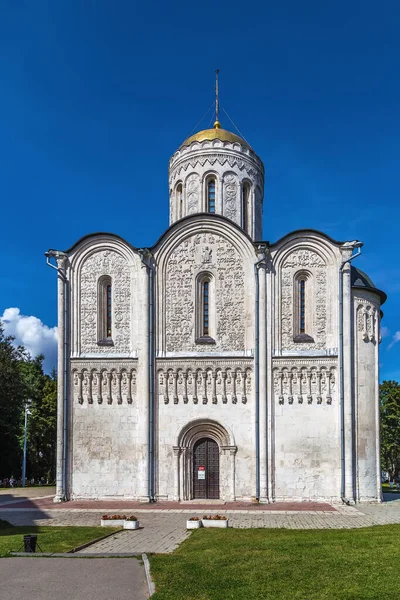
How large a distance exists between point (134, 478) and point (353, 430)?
28.0 ft

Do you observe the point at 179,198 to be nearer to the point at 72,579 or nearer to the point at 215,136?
the point at 215,136

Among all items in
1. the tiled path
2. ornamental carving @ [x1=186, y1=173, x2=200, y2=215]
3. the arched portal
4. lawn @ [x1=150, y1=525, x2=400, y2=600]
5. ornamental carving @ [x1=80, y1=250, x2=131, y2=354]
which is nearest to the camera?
lawn @ [x1=150, y1=525, x2=400, y2=600]

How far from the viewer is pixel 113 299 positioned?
22.5 meters

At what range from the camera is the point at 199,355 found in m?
21.5

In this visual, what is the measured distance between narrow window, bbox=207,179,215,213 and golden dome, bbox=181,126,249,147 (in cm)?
209

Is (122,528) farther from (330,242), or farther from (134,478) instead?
(330,242)

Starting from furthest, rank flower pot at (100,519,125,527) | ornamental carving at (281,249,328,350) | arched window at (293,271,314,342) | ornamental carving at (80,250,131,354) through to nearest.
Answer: ornamental carving at (80,250,131,354) < arched window at (293,271,314,342) < ornamental carving at (281,249,328,350) < flower pot at (100,519,125,527)

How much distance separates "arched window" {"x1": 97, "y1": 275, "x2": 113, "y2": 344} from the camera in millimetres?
22375

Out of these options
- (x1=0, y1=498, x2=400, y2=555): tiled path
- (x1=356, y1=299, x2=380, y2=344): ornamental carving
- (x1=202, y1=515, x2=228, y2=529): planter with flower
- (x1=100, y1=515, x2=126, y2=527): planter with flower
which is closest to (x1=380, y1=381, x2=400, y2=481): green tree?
(x1=0, y1=498, x2=400, y2=555): tiled path

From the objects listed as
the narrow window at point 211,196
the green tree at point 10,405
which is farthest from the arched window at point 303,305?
the green tree at point 10,405

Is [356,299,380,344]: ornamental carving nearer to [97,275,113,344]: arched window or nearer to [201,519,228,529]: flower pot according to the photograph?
[201,519,228,529]: flower pot

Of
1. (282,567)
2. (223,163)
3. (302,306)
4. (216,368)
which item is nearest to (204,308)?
(216,368)

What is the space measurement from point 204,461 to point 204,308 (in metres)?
6.03

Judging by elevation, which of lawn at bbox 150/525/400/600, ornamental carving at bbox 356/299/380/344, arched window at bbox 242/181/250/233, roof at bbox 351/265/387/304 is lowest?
lawn at bbox 150/525/400/600
